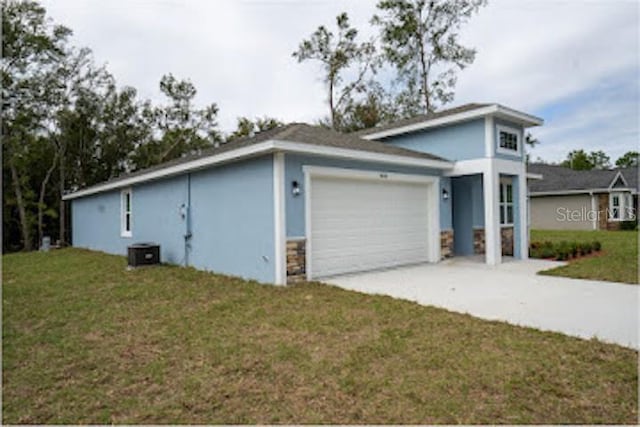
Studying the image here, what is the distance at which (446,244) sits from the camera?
1014 centimetres

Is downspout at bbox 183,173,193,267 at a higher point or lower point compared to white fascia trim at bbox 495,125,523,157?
lower

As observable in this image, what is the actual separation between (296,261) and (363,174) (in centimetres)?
250

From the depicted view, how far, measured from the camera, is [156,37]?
12641mm

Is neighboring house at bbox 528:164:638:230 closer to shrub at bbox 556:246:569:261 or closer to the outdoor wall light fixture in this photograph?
shrub at bbox 556:246:569:261

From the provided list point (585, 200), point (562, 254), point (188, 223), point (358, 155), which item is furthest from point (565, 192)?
point (188, 223)

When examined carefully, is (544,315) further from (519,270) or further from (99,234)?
(99,234)

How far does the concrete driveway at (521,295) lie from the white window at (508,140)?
10.3 ft

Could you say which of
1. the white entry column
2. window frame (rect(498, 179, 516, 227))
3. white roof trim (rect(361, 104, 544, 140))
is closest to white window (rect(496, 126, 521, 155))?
white roof trim (rect(361, 104, 544, 140))

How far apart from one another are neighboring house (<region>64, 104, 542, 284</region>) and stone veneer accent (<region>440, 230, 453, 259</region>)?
0.03m

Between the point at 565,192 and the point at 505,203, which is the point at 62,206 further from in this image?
the point at 565,192

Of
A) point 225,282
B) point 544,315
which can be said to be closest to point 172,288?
point 225,282

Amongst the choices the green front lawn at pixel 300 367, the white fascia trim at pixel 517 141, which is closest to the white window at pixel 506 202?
the white fascia trim at pixel 517 141

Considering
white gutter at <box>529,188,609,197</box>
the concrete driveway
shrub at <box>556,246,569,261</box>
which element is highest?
white gutter at <box>529,188,609,197</box>

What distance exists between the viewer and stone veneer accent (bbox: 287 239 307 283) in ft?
23.1
